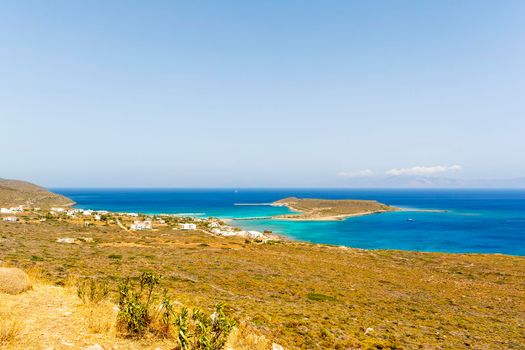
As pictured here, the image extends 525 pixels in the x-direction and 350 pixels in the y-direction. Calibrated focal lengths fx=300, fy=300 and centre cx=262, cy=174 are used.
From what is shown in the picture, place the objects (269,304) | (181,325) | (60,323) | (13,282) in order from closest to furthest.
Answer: (181,325) → (60,323) → (13,282) → (269,304)

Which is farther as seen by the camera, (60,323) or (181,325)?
(60,323)

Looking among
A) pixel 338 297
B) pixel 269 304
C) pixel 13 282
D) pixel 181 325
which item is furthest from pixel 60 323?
pixel 338 297

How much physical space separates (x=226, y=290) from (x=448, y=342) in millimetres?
13353

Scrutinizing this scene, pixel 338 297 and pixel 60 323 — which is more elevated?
pixel 60 323

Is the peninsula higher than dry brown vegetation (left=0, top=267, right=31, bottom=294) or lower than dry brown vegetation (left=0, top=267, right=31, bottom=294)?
lower

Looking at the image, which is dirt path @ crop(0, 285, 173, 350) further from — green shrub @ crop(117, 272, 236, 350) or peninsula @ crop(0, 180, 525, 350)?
green shrub @ crop(117, 272, 236, 350)

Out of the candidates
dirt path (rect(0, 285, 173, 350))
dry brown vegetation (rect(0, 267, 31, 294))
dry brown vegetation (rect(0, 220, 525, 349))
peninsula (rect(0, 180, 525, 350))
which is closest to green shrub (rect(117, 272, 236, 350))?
peninsula (rect(0, 180, 525, 350))

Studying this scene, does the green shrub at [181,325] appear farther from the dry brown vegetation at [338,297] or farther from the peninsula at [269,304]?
the dry brown vegetation at [338,297]

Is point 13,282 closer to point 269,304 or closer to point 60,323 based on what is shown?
point 60,323

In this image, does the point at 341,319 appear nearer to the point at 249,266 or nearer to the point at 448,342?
the point at 448,342

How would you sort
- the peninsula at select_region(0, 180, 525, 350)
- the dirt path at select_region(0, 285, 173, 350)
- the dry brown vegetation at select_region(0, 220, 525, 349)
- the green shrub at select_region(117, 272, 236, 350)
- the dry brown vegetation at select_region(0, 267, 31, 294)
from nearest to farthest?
1. the green shrub at select_region(117, 272, 236, 350)
2. the dirt path at select_region(0, 285, 173, 350)
3. the peninsula at select_region(0, 180, 525, 350)
4. the dry brown vegetation at select_region(0, 267, 31, 294)
5. the dry brown vegetation at select_region(0, 220, 525, 349)

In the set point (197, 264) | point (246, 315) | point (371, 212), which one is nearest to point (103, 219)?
point (197, 264)

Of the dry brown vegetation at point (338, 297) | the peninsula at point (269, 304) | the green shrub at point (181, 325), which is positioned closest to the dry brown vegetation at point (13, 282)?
the peninsula at point (269, 304)

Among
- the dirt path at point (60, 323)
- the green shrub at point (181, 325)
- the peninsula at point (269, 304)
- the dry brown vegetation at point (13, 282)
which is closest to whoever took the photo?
the green shrub at point (181, 325)
